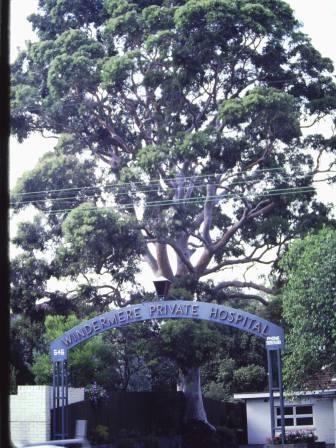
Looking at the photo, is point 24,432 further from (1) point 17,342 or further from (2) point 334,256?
(1) point 17,342

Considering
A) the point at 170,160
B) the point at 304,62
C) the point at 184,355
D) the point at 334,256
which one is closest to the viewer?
the point at 334,256

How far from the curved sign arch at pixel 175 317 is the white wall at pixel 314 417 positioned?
971 cm

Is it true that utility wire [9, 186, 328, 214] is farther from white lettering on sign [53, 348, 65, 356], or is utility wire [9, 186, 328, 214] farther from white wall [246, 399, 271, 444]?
white lettering on sign [53, 348, 65, 356]

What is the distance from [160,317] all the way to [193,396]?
12.5m

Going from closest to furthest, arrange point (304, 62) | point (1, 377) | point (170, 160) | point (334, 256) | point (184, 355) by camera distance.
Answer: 1. point (1, 377)
2. point (334, 256)
3. point (184, 355)
4. point (170, 160)
5. point (304, 62)

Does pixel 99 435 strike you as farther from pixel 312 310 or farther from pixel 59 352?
pixel 312 310

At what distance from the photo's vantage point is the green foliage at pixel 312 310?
A: 2556cm

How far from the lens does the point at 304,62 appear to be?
144ft

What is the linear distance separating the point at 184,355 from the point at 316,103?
1408 cm

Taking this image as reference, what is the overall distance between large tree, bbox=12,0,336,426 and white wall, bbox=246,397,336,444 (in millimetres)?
5106

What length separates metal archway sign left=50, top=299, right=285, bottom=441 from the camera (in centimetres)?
2311

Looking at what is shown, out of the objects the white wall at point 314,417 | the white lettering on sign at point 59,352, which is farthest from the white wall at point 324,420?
the white lettering on sign at point 59,352

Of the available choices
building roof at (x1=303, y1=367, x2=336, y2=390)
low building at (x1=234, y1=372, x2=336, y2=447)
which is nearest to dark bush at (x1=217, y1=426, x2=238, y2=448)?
low building at (x1=234, y1=372, x2=336, y2=447)

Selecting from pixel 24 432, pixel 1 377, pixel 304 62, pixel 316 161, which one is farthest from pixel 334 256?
pixel 1 377
